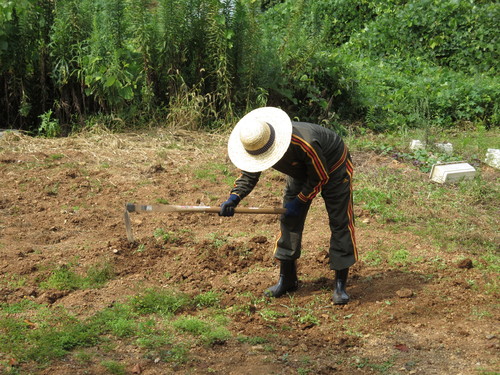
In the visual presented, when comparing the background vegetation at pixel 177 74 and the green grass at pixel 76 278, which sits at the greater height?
the background vegetation at pixel 177 74

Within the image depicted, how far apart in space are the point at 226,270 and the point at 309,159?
1.51 m

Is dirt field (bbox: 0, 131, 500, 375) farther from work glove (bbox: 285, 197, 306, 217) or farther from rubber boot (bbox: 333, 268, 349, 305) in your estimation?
work glove (bbox: 285, 197, 306, 217)

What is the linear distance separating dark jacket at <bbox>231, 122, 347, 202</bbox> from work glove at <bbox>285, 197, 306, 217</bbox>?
82 mm

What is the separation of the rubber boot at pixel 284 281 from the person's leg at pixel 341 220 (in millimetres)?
349

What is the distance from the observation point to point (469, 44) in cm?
1195

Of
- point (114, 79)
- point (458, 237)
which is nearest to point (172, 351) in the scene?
point (458, 237)

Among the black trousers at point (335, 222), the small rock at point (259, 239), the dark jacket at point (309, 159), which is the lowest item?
the small rock at point (259, 239)

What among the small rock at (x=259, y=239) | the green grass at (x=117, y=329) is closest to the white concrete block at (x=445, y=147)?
the small rock at (x=259, y=239)

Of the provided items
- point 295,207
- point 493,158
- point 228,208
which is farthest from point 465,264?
point 493,158

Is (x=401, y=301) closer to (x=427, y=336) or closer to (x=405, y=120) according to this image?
(x=427, y=336)

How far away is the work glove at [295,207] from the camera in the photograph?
4402 millimetres

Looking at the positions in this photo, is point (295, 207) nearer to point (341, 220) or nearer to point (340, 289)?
point (341, 220)

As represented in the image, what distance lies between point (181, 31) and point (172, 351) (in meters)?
5.61

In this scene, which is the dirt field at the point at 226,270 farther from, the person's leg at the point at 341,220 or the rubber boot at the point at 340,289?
the person's leg at the point at 341,220
